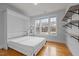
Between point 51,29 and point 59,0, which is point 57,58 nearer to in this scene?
point 59,0

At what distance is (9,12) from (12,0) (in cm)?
69

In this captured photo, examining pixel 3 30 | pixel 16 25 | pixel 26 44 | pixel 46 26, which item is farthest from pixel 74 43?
pixel 3 30

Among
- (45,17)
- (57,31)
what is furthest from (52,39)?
(45,17)

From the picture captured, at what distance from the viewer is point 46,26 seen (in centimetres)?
106

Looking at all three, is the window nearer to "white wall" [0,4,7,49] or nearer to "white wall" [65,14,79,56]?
"white wall" [65,14,79,56]

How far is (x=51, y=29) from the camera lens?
41.4 inches

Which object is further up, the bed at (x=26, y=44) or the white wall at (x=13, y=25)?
the white wall at (x=13, y=25)

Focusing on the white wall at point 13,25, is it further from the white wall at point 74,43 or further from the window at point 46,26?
the white wall at point 74,43

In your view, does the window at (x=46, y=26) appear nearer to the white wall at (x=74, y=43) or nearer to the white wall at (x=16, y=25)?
the white wall at (x=16, y=25)

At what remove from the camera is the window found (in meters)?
1.04

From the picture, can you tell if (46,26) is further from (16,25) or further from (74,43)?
(74,43)

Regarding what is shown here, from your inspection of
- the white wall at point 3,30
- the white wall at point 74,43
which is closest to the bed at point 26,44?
the white wall at point 3,30

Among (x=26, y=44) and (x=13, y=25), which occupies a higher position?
(x=13, y=25)

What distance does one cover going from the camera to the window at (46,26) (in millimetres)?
1045
